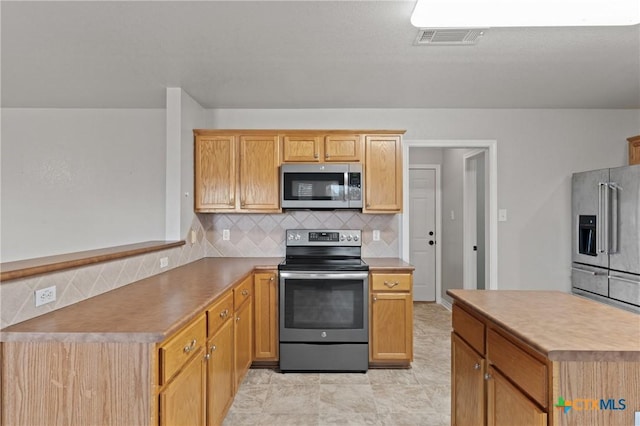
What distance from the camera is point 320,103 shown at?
11.9 ft

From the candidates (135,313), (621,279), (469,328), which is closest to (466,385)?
(469,328)

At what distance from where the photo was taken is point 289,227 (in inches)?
147

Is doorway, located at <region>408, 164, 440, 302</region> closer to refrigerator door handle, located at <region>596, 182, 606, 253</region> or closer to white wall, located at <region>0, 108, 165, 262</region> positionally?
refrigerator door handle, located at <region>596, 182, 606, 253</region>

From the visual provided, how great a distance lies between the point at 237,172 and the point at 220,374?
6.17ft

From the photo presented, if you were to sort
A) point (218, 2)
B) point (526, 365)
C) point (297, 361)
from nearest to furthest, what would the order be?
point (526, 365) → point (218, 2) → point (297, 361)

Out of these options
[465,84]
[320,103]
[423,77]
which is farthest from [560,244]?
[320,103]

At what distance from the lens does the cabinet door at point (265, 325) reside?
3104mm

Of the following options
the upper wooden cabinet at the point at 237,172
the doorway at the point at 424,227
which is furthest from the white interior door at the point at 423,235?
the upper wooden cabinet at the point at 237,172

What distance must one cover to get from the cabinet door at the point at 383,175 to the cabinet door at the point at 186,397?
2.09 m

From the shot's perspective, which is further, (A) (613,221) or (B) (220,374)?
(A) (613,221)

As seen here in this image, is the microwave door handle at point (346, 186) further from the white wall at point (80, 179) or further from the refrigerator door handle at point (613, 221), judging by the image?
the refrigerator door handle at point (613, 221)

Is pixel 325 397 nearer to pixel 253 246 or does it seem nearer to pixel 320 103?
pixel 253 246

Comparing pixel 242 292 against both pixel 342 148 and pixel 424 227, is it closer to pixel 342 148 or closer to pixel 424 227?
pixel 342 148

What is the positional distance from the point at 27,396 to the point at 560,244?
428 centimetres
